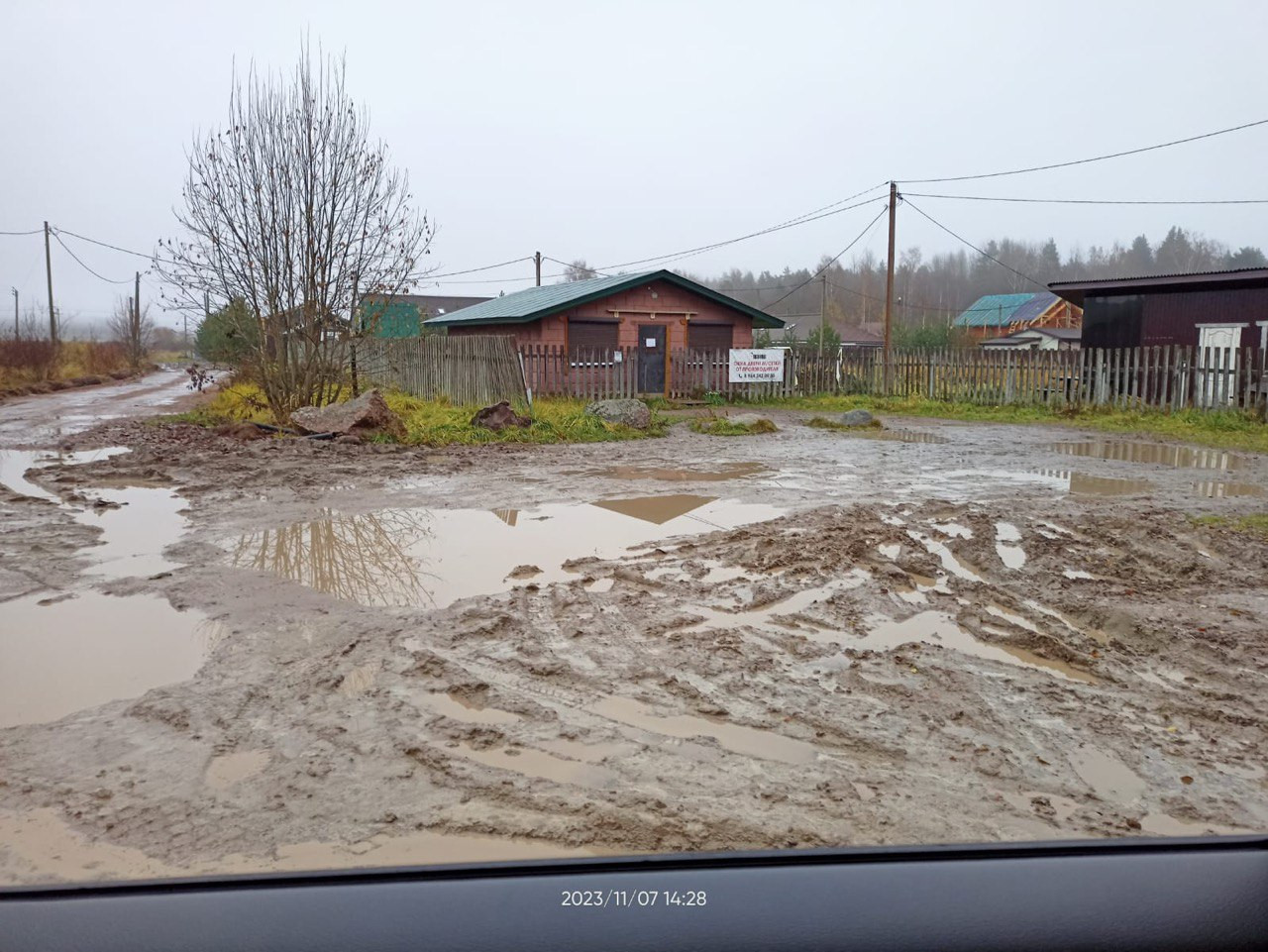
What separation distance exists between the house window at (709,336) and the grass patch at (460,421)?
6882mm

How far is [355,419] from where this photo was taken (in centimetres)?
1442

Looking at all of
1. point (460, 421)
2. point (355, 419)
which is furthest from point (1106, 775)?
point (460, 421)

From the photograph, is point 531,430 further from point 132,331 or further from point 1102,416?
point 132,331

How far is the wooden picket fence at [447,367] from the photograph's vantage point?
20.4m

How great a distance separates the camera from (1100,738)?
3730mm

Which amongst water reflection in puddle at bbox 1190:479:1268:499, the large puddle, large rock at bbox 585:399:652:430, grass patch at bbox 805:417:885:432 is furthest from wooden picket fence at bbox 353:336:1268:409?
the large puddle

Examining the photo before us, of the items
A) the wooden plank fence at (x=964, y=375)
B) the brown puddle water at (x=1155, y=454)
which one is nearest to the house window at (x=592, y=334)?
the wooden plank fence at (x=964, y=375)

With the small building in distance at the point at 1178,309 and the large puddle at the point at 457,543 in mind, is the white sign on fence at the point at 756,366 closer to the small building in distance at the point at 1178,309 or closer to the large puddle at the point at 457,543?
the small building in distance at the point at 1178,309

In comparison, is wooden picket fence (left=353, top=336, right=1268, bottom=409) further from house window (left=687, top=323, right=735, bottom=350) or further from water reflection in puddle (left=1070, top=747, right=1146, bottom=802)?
water reflection in puddle (left=1070, top=747, right=1146, bottom=802)

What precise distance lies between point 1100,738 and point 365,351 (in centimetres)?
1981

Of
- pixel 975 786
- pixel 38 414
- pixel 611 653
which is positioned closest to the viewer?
pixel 975 786

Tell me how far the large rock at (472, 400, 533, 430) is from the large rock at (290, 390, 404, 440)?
1.46 m

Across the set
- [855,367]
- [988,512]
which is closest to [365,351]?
[855,367]

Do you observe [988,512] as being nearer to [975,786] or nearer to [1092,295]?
[975,786]
